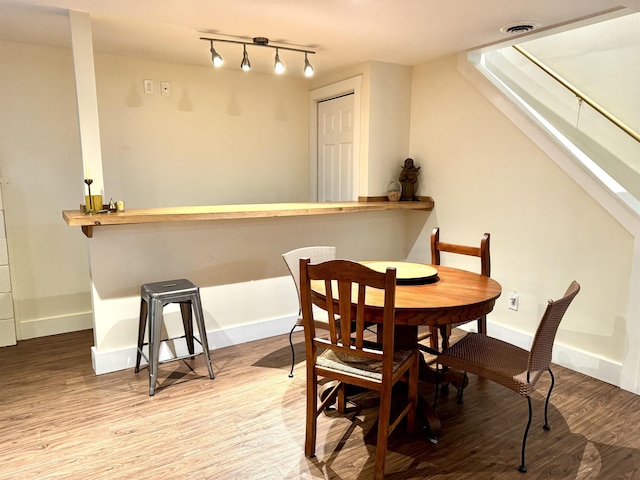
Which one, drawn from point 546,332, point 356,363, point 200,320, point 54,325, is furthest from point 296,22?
point 54,325

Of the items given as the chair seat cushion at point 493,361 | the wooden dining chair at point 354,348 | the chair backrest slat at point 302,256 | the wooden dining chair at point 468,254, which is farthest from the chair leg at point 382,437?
the chair backrest slat at point 302,256

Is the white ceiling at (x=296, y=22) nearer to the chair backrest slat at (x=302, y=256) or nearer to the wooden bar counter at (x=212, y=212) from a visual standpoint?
the wooden bar counter at (x=212, y=212)

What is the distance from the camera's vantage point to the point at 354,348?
1.82 meters

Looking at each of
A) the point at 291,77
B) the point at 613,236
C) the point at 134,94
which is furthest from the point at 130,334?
the point at 613,236

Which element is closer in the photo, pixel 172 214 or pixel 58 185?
pixel 172 214

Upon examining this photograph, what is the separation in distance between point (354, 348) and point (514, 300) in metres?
1.88

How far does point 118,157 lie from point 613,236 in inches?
141

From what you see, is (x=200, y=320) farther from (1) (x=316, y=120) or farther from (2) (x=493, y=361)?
(1) (x=316, y=120)

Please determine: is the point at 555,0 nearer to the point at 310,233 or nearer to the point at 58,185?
the point at 310,233

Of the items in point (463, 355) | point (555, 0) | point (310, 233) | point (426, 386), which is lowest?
point (426, 386)

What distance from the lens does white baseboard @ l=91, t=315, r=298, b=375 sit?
2.76m

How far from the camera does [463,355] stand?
80.2 inches

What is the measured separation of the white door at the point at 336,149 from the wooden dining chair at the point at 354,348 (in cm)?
214

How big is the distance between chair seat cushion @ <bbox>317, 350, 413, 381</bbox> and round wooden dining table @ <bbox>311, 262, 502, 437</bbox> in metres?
0.17
